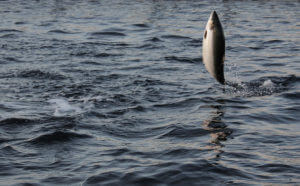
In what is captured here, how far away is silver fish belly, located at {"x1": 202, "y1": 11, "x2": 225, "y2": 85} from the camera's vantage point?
23.1 ft

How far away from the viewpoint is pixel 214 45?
7.09 metres

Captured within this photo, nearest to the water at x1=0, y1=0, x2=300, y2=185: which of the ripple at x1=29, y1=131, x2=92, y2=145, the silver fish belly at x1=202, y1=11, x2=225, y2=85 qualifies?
the ripple at x1=29, y1=131, x2=92, y2=145

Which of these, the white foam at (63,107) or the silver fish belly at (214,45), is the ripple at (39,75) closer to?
the white foam at (63,107)

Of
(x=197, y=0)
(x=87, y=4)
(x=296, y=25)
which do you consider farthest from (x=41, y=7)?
(x=296, y=25)

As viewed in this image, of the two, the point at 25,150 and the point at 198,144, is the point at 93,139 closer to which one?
the point at 25,150

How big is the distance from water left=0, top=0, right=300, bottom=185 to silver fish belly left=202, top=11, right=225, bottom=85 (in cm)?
117

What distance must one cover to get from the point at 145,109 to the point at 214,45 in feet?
9.63

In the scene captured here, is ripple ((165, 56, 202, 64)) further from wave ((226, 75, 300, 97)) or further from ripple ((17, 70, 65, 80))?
ripple ((17, 70, 65, 80))

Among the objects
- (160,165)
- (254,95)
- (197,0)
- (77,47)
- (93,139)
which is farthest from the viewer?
(197,0)

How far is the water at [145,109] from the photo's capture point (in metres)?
6.82

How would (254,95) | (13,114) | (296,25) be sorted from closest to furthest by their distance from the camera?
1. (13,114)
2. (254,95)
3. (296,25)

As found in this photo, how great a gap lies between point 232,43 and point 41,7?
46.7ft

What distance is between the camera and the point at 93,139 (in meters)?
7.99

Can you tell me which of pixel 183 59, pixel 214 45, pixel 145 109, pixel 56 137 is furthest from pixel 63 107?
pixel 183 59
